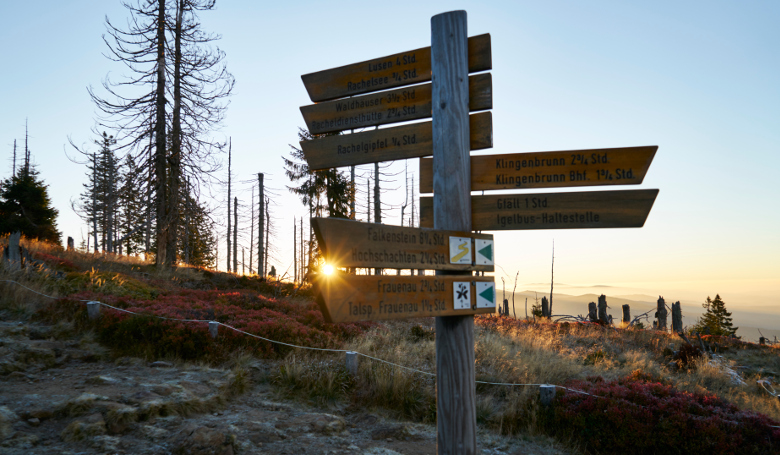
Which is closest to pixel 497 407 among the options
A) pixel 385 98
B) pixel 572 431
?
pixel 572 431

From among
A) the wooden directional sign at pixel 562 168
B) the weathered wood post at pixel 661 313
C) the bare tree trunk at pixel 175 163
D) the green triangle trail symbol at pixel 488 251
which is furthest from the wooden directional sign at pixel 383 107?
the weathered wood post at pixel 661 313

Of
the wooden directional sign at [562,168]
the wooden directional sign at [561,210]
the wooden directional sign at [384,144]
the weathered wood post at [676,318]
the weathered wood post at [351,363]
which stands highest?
the wooden directional sign at [384,144]

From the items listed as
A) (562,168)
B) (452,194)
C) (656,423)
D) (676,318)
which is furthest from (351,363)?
(676,318)

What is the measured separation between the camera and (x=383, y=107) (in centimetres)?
340

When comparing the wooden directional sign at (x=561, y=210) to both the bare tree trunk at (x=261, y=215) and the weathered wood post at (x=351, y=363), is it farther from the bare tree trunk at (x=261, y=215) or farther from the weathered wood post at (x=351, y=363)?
the bare tree trunk at (x=261, y=215)

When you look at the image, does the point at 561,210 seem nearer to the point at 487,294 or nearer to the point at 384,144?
the point at 487,294

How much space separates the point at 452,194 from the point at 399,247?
0.70 m

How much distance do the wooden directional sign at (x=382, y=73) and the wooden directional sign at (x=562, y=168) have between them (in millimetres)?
729

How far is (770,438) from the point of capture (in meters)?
5.26

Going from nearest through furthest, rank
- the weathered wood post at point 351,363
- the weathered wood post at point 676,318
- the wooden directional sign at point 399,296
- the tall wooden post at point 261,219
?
the wooden directional sign at point 399,296
the weathered wood post at point 351,363
the weathered wood post at point 676,318
the tall wooden post at point 261,219

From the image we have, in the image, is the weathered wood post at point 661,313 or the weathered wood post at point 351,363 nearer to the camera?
the weathered wood post at point 351,363

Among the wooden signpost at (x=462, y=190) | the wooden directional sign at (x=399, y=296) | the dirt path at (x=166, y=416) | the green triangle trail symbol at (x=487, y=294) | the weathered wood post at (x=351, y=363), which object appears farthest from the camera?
the weathered wood post at (x=351, y=363)

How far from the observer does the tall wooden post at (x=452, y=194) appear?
2963 millimetres

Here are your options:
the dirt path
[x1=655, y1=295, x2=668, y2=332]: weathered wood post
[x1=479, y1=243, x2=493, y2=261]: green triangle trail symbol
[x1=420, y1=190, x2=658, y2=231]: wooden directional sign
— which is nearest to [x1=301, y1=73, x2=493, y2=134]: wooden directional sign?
[x1=420, y1=190, x2=658, y2=231]: wooden directional sign
